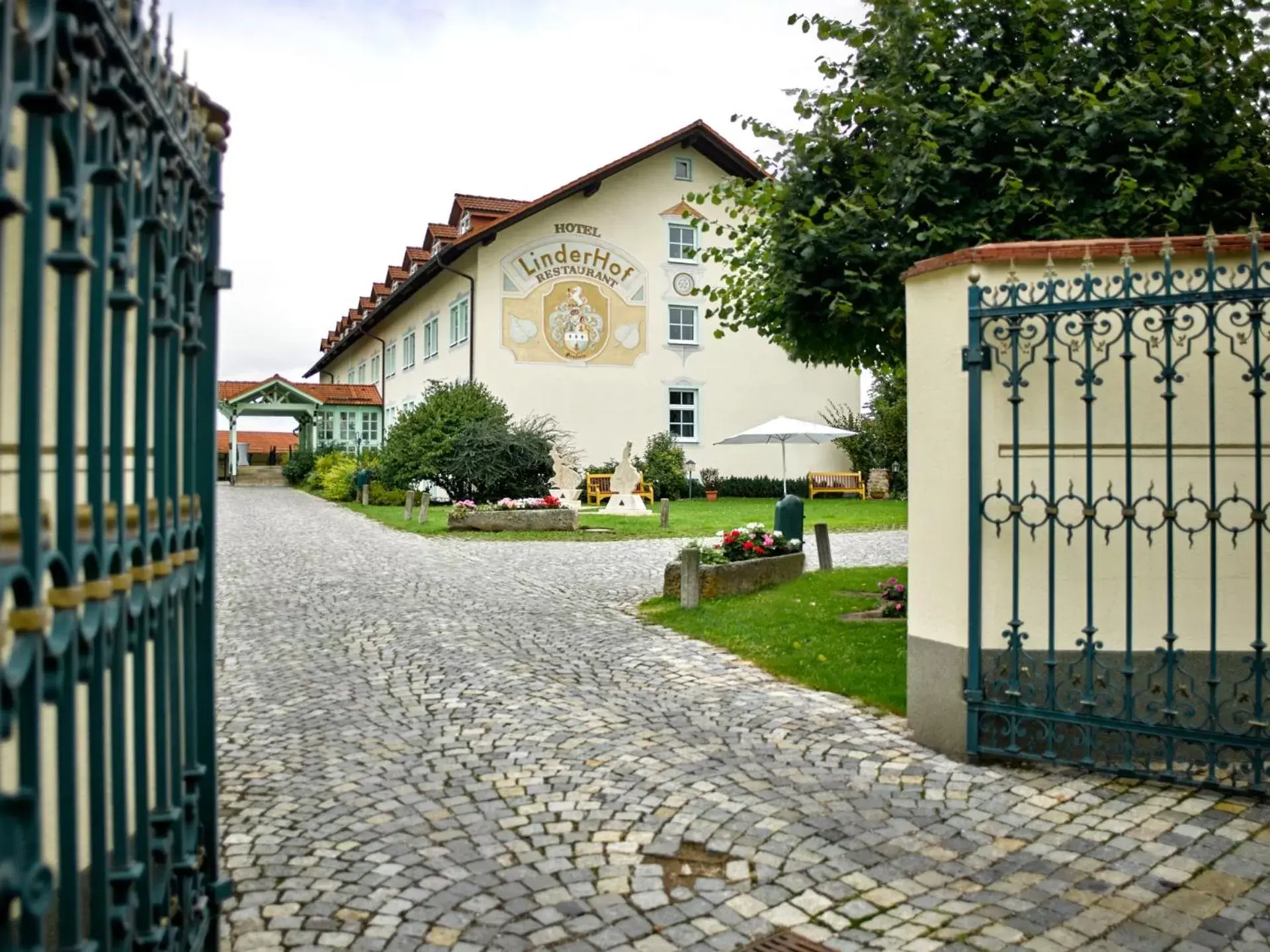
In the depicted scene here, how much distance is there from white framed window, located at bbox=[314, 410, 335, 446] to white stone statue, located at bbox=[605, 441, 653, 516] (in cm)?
2087

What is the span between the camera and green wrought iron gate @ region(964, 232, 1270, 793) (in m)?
4.56

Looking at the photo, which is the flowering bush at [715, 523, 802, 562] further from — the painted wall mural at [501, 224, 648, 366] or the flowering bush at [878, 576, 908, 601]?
the painted wall mural at [501, 224, 648, 366]

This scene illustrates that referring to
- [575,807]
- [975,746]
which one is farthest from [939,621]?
[575,807]

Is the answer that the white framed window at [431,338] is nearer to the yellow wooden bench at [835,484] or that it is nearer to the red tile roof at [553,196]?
the red tile roof at [553,196]

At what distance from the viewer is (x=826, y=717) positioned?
5766 mm

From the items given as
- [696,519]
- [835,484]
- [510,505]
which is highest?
[835,484]

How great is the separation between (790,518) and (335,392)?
111ft

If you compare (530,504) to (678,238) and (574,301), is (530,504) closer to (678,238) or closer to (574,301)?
(574,301)

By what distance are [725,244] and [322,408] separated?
1854 centimetres

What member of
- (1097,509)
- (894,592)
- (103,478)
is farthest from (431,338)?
(103,478)

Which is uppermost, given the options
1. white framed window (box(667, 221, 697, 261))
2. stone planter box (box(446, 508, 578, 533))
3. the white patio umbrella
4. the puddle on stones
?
white framed window (box(667, 221, 697, 261))

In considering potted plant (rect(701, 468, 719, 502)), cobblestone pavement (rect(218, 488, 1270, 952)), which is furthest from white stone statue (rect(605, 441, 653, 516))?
cobblestone pavement (rect(218, 488, 1270, 952))

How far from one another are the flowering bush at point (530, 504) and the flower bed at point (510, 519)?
0.04 m

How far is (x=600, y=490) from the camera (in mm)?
27719
